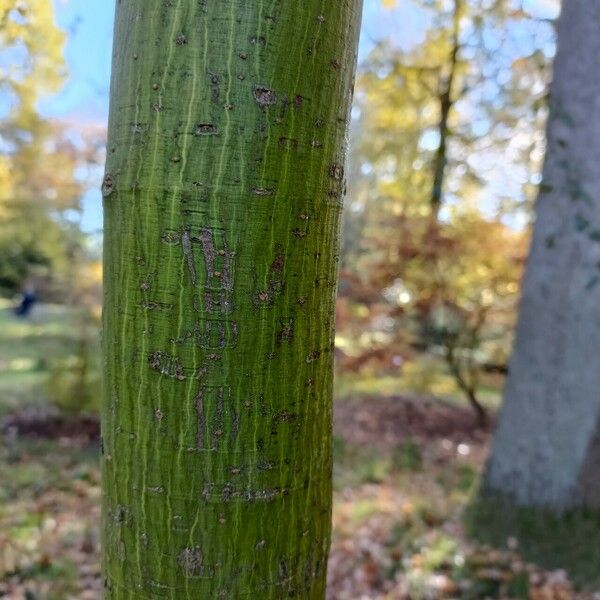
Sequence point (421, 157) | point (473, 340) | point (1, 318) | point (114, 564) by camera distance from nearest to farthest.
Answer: point (114, 564)
point (473, 340)
point (421, 157)
point (1, 318)

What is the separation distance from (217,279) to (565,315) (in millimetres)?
3623

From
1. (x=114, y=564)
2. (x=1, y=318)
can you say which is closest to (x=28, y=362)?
(x=1, y=318)

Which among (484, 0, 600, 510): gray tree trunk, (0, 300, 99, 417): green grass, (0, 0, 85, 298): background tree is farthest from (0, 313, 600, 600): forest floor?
(0, 0, 85, 298): background tree

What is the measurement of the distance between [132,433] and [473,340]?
307 inches

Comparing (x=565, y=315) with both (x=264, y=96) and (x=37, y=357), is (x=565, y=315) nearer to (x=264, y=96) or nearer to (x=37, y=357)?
(x=264, y=96)

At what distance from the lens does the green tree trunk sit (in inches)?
36.9

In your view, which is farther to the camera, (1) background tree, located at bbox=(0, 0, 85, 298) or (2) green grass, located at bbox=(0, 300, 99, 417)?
(2) green grass, located at bbox=(0, 300, 99, 417)

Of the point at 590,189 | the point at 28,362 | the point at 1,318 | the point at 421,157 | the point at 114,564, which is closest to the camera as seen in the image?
the point at 114,564

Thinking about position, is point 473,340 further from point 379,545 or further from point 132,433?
point 132,433

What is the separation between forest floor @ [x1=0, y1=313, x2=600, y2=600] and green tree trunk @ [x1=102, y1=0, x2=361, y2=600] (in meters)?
2.55

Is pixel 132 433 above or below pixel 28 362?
above

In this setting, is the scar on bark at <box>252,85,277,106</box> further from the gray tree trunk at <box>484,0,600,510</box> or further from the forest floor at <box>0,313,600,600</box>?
the gray tree trunk at <box>484,0,600,510</box>

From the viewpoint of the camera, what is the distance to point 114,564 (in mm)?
1080

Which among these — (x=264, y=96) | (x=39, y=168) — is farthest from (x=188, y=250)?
(x=39, y=168)
